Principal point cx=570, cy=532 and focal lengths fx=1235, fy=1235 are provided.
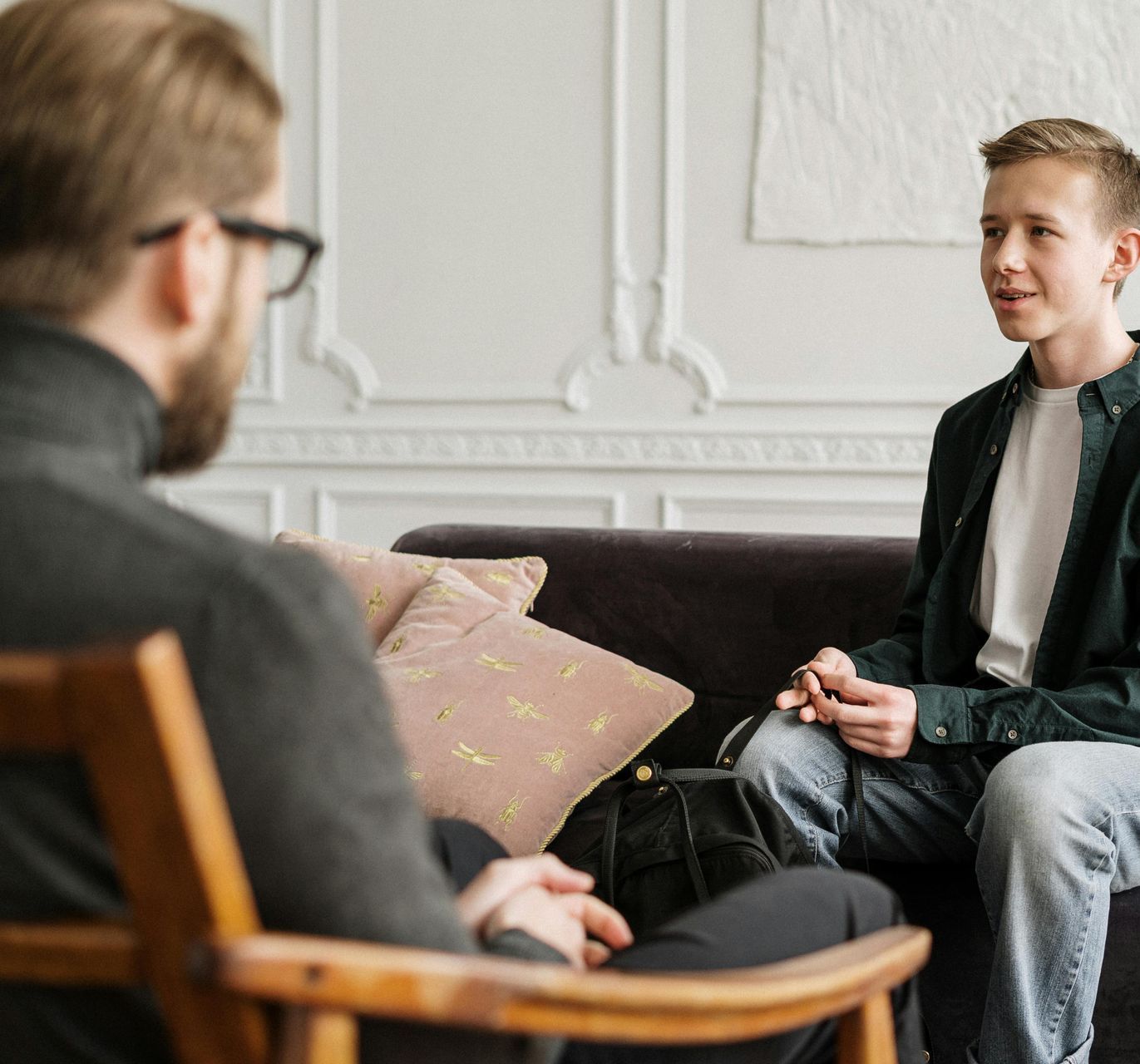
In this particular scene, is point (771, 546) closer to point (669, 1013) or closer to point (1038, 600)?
point (1038, 600)

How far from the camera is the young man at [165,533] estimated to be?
627mm

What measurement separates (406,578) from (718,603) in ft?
1.89

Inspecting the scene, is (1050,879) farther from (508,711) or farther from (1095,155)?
(1095,155)

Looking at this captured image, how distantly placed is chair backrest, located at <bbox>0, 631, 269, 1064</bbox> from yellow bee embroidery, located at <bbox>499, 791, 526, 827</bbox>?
46.1 inches

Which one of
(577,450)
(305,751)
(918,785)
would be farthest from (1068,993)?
(577,450)

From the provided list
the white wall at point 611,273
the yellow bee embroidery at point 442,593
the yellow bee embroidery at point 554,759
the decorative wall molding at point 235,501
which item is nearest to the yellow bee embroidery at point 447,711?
the yellow bee embroidery at point 554,759

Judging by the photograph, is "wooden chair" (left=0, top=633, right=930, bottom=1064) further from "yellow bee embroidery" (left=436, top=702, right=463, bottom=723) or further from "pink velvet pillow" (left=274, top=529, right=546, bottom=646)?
"pink velvet pillow" (left=274, top=529, right=546, bottom=646)

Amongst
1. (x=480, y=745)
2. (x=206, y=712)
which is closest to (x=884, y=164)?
(x=480, y=745)

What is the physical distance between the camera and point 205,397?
0.78 meters

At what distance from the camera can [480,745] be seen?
1.89m

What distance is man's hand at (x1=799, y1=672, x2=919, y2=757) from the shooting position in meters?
1.69

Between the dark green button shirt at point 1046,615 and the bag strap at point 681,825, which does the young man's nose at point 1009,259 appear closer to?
the dark green button shirt at point 1046,615

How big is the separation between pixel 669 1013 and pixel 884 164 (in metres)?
3.30

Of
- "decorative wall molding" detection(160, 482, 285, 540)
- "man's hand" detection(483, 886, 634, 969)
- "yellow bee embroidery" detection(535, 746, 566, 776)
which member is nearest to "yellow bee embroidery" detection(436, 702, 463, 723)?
"yellow bee embroidery" detection(535, 746, 566, 776)
